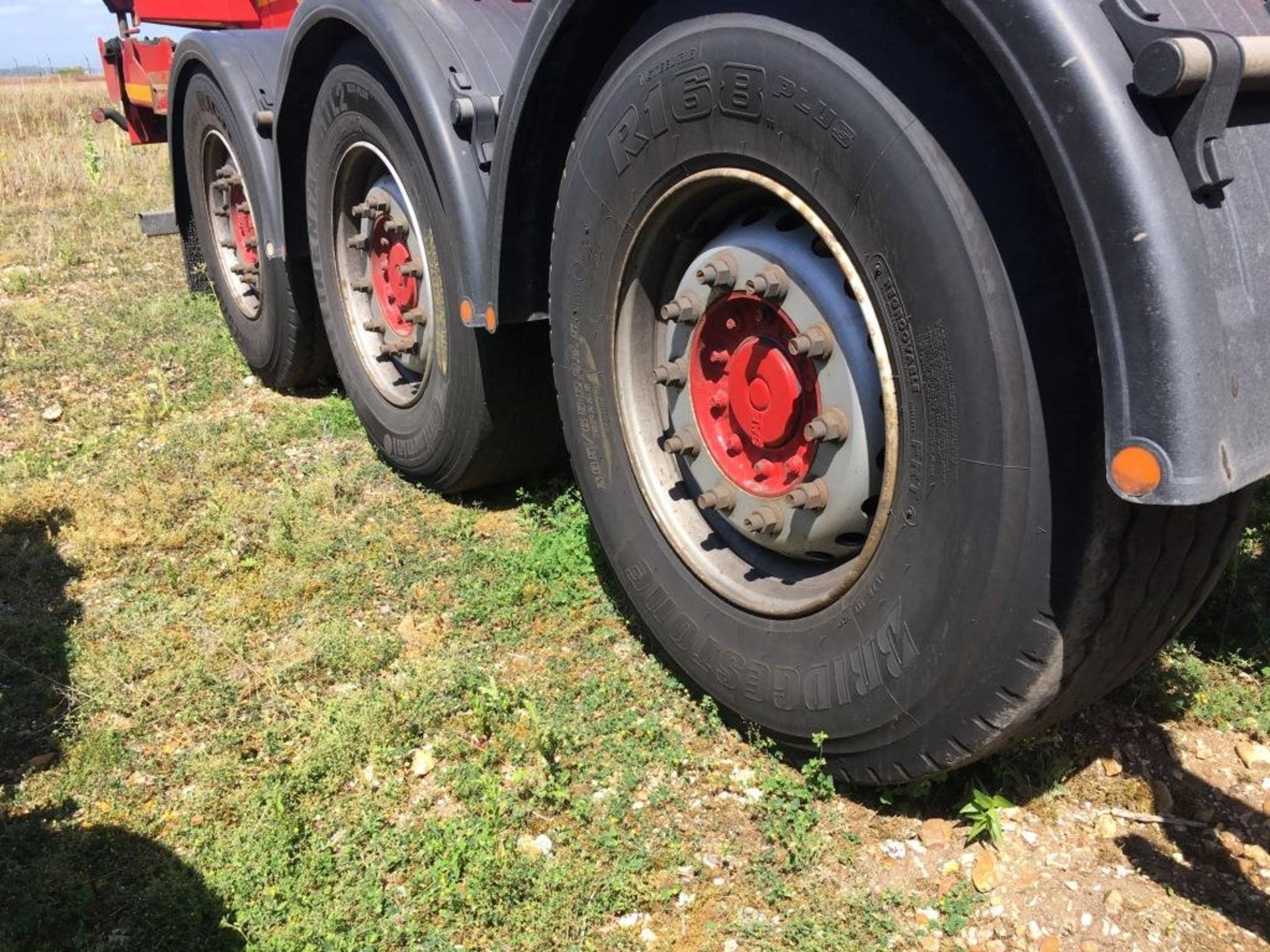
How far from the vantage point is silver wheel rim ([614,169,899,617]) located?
6.07ft

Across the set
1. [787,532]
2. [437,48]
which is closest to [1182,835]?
[787,532]

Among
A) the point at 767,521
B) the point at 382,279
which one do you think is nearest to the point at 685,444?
the point at 767,521

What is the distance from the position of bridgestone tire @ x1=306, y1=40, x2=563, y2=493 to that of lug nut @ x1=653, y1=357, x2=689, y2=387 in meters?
0.74

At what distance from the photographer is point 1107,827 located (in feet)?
6.59

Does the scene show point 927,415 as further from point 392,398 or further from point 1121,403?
point 392,398

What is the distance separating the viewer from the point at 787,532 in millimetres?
2064

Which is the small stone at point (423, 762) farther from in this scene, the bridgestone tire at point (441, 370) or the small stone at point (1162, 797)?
the small stone at point (1162, 797)

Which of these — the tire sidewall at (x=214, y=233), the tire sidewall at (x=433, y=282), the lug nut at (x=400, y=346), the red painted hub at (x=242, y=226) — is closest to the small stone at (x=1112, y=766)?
the tire sidewall at (x=433, y=282)

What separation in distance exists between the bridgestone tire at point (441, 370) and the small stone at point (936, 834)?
1.62 m

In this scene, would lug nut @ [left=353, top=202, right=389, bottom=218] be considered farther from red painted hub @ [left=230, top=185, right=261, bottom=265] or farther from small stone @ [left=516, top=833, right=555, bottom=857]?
small stone @ [left=516, top=833, right=555, bottom=857]

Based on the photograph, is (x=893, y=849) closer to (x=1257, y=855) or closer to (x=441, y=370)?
(x=1257, y=855)

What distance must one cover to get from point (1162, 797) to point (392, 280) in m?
2.71

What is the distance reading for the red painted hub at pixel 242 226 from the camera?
4727mm

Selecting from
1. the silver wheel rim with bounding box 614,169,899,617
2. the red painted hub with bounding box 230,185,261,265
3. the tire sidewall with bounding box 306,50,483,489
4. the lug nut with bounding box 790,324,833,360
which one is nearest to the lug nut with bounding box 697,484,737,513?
the silver wheel rim with bounding box 614,169,899,617
